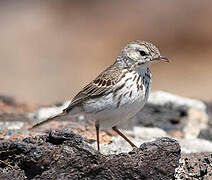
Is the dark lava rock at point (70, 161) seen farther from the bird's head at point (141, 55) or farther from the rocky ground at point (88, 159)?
the bird's head at point (141, 55)

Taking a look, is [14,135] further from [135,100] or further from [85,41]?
[85,41]

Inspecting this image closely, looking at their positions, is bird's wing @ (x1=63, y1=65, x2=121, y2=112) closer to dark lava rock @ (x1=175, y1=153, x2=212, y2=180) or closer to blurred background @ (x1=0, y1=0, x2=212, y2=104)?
dark lava rock @ (x1=175, y1=153, x2=212, y2=180)

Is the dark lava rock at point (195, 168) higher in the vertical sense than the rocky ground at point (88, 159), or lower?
lower

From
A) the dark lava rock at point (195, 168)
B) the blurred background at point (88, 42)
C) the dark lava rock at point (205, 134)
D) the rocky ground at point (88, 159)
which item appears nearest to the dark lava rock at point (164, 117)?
the dark lava rock at point (205, 134)

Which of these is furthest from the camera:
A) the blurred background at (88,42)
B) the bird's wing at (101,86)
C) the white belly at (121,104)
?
the blurred background at (88,42)

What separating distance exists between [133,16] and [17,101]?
22.4 metres

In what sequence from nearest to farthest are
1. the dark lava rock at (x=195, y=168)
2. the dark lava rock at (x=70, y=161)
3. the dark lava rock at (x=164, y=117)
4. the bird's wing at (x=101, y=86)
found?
1. the dark lava rock at (x=70, y=161)
2. the dark lava rock at (x=195, y=168)
3. the bird's wing at (x=101, y=86)
4. the dark lava rock at (x=164, y=117)

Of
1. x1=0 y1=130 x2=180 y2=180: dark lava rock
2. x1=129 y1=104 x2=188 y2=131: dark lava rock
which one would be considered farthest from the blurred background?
x1=0 y1=130 x2=180 y2=180: dark lava rock

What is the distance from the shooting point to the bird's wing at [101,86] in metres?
7.11

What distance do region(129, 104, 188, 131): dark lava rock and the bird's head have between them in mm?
630

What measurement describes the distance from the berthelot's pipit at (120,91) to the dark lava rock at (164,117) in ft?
1.48

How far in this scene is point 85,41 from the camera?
28.3 metres

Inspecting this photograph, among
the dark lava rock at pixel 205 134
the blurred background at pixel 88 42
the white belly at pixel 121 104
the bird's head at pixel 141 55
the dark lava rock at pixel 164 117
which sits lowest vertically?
the blurred background at pixel 88 42

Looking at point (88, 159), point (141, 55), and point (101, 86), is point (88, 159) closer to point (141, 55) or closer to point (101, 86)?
point (101, 86)
